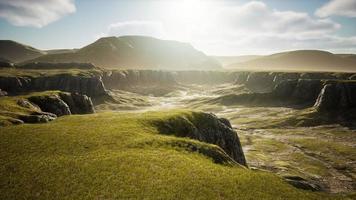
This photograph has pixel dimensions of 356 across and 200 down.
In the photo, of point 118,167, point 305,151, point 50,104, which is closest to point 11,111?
point 50,104

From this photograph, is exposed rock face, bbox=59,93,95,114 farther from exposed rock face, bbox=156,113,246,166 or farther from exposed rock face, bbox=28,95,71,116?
exposed rock face, bbox=156,113,246,166

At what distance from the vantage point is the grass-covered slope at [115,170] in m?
33.4

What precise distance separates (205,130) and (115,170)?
115 feet

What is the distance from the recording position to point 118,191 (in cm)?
3322

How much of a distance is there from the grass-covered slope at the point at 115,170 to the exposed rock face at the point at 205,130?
8.23 m

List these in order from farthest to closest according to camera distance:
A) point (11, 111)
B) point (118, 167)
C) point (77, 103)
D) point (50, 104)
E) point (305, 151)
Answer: point (305, 151) → point (77, 103) → point (50, 104) → point (11, 111) → point (118, 167)

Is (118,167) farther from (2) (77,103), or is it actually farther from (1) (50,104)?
(2) (77,103)

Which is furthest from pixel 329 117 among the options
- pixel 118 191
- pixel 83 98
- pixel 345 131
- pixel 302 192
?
pixel 118 191

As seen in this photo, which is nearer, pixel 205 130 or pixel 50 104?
pixel 205 130

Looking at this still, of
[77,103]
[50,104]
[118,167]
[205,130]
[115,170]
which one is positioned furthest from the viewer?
[77,103]

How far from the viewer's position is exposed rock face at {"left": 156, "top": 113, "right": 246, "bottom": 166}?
62900mm

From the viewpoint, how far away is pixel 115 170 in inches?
1505

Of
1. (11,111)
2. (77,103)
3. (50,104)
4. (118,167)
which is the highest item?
(11,111)

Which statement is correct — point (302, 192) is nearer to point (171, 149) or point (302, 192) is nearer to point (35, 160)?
point (171, 149)
